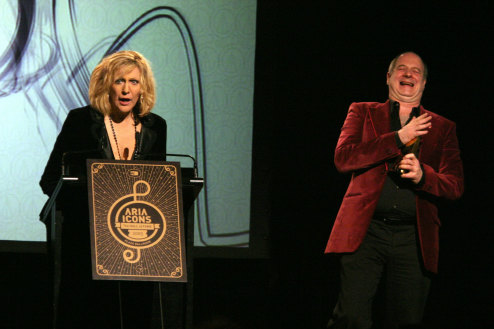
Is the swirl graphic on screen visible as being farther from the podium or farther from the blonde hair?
the podium

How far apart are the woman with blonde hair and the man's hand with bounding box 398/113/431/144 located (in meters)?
1.00

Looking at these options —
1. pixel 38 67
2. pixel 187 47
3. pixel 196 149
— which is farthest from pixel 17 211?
pixel 187 47

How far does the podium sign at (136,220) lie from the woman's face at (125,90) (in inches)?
19.5

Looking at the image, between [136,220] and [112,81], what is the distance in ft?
2.41

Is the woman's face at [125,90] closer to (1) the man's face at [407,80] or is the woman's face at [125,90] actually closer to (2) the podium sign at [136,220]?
(2) the podium sign at [136,220]

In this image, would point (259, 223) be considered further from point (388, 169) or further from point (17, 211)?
point (17, 211)

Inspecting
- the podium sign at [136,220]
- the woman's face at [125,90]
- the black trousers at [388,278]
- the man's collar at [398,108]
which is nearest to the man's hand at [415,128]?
the man's collar at [398,108]

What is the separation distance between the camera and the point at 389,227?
2756mm

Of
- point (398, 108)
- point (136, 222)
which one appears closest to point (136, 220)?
point (136, 222)

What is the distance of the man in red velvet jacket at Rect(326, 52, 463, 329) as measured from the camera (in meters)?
2.72

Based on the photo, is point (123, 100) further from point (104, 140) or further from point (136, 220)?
point (136, 220)

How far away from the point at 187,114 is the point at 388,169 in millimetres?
1246

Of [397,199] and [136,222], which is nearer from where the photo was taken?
[136,222]

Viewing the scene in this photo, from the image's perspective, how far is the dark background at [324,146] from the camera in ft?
12.0
